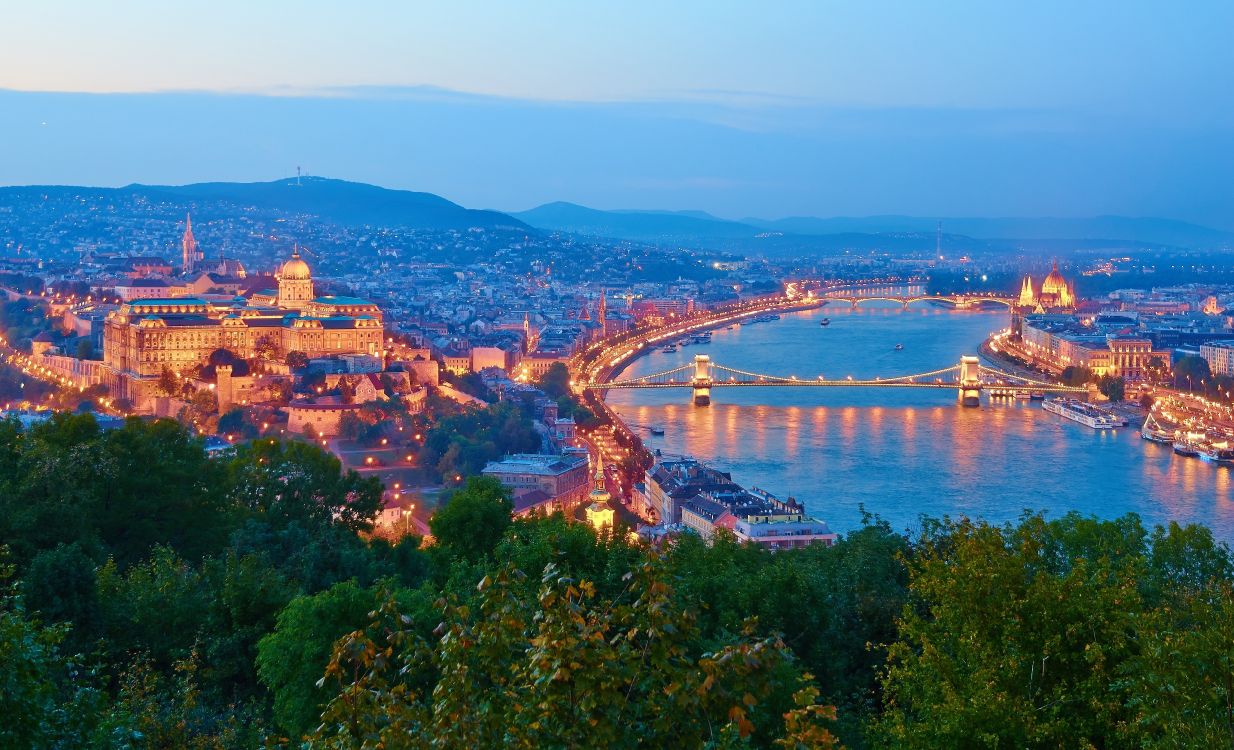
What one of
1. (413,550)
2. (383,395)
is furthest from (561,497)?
(413,550)

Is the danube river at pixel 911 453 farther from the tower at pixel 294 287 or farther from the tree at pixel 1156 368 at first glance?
the tower at pixel 294 287

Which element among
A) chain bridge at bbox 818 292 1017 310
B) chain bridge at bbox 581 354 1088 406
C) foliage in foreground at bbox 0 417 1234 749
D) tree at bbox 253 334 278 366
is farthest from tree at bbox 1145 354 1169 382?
foliage in foreground at bbox 0 417 1234 749

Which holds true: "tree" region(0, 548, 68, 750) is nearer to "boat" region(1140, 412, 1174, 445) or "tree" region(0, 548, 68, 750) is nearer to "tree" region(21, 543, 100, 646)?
"tree" region(21, 543, 100, 646)

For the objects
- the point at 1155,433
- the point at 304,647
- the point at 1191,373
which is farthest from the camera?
the point at 1191,373

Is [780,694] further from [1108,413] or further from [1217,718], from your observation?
[1108,413]

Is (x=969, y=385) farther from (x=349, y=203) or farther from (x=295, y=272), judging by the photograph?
(x=349, y=203)

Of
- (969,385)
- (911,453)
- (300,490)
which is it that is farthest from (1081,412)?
(300,490)
